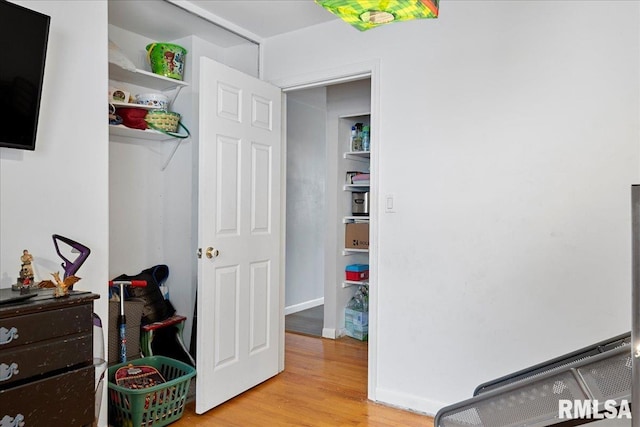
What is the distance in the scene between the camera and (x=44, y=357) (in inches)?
67.7

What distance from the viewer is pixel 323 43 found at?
10.1 feet

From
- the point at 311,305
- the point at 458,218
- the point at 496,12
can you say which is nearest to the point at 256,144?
the point at 458,218

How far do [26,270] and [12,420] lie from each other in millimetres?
600

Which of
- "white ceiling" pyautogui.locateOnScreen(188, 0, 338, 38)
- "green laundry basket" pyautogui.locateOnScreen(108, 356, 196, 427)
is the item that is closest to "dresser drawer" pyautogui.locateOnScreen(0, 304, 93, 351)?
"green laundry basket" pyautogui.locateOnScreen(108, 356, 196, 427)

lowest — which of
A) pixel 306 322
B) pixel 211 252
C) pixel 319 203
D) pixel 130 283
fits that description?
pixel 306 322

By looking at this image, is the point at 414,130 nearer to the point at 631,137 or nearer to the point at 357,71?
the point at 357,71

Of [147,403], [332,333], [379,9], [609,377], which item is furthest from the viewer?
[332,333]

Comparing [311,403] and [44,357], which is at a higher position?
[44,357]

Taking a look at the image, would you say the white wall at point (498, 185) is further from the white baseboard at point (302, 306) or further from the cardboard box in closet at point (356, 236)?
the white baseboard at point (302, 306)

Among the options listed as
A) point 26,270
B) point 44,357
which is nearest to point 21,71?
point 26,270

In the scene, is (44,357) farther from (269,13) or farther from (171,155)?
(269,13)

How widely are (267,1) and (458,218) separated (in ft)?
5.80

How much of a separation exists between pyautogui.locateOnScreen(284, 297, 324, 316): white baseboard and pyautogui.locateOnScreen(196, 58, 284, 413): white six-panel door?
6.31 ft

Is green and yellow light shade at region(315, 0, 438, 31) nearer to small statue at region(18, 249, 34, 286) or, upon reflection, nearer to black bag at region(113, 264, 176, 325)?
small statue at region(18, 249, 34, 286)
